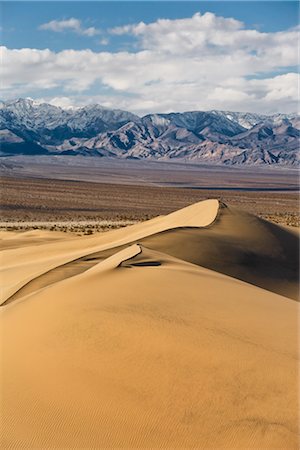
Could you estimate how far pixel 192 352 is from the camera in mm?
9414

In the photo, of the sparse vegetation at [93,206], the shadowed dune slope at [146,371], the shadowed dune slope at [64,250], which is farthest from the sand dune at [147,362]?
the sparse vegetation at [93,206]

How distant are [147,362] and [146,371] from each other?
22 cm

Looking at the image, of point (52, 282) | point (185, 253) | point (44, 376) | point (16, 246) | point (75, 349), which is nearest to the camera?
point (44, 376)

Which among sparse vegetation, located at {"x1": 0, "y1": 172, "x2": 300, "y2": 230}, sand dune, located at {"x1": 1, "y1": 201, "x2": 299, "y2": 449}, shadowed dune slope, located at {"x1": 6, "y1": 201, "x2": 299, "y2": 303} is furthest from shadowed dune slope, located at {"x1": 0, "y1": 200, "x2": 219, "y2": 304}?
sparse vegetation, located at {"x1": 0, "y1": 172, "x2": 300, "y2": 230}

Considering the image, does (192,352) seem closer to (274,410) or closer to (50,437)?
(274,410)

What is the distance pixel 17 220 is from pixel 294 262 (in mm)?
33051

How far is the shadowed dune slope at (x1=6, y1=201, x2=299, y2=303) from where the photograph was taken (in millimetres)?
18234

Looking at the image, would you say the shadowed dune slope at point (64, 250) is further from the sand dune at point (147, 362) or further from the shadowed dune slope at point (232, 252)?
the sand dune at point (147, 362)

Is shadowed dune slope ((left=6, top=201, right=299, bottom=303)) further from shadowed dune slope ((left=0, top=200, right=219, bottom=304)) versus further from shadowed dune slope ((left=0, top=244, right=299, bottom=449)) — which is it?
shadowed dune slope ((left=0, top=244, right=299, bottom=449))

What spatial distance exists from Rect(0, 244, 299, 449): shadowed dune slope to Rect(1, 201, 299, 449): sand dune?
0.02 metres

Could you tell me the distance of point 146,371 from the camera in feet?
29.2

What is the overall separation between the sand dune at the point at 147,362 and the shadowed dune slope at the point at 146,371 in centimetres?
2

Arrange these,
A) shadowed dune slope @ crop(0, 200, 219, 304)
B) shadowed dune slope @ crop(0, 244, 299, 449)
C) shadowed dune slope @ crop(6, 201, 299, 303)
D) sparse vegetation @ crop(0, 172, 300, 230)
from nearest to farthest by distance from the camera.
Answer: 1. shadowed dune slope @ crop(0, 244, 299, 449)
2. shadowed dune slope @ crop(0, 200, 219, 304)
3. shadowed dune slope @ crop(6, 201, 299, 303)
4. sparse vegetation @ crop(0, 172, 300, 230)

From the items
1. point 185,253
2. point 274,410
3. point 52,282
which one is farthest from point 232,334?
point 185,253
